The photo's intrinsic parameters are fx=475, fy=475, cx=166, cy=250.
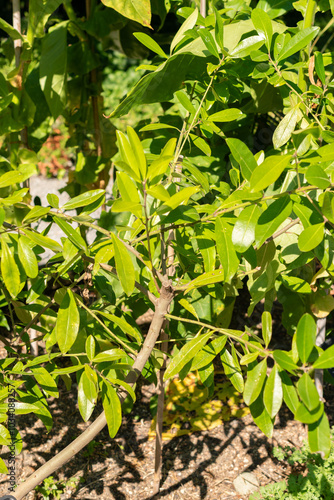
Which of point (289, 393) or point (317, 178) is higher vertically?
point (317, 178)

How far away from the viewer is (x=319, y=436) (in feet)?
1.79

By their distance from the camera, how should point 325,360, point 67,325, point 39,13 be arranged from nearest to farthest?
point 325,360
point 67,325
point 39,13

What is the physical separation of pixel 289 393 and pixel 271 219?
229mm

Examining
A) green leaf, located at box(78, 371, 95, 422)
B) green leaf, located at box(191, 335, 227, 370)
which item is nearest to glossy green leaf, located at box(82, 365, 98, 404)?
green leaf, located at box(78, 371, 95, 422)

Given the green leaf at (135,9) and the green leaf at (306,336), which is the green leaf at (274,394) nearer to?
the green leaf at (306,336)

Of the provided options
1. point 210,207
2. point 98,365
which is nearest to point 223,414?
point 98,365

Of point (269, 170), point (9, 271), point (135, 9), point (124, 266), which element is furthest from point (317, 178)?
point (135, 9)

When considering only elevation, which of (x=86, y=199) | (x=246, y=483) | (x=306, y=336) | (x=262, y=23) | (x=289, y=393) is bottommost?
(x=246, y=483)

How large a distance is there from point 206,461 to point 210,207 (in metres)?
1.16

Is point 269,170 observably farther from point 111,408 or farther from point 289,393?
point 111,408

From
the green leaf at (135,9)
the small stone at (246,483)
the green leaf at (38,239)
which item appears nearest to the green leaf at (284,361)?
the green leaf at (38,239)

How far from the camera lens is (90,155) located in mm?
1815

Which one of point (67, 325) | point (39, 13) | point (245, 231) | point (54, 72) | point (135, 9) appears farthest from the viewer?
point (54, 72)

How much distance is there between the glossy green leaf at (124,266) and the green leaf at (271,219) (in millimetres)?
174
